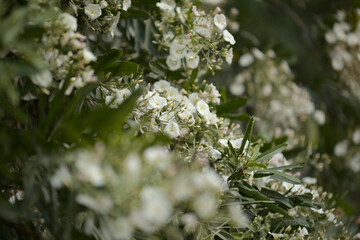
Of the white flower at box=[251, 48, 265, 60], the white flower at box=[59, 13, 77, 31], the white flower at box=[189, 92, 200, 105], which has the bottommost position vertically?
the white flower at box=[251, 48, 265, 60]

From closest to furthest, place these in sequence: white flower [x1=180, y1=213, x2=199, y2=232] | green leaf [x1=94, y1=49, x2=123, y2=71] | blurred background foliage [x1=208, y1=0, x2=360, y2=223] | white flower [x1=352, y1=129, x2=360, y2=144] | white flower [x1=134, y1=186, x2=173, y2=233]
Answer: white flower [x1=134, y1=186, x2=173, y2=233], white flower [x1=180, y1=213, x2=199, y2=232], green leaf [x1=94, y1=49, x2=123, y2=71], blurred background foliage [x1=208, y1=0, x2=360, y2=223], white flower [x1=352, y1=129, x2=360, y2=144]

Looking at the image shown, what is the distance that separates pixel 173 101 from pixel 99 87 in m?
0.19

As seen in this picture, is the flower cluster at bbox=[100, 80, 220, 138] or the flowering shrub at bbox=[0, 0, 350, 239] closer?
the flowering shrub at bbox=[0, 0, 350, 239]

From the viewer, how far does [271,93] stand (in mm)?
2035

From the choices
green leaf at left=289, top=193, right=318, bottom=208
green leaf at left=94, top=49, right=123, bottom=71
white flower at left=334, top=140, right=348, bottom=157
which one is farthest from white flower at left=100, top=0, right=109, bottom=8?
white flower at left=334, top=140, right=348, bottom=157

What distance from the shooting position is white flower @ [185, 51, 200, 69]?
110 centimetres

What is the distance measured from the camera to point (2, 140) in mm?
679

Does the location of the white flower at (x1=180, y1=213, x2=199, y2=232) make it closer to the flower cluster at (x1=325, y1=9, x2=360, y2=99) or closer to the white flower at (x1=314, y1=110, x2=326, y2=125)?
the white flower at (x1=314, y1=110, x2=326, y2=125)

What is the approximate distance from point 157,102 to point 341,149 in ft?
4.32

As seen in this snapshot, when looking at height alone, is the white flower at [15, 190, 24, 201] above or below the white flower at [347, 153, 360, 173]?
above

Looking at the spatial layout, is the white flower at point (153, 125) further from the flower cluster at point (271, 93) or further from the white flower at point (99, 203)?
the flower cluster at point (271, 93)

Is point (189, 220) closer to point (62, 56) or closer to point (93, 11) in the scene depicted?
point (62, 56)

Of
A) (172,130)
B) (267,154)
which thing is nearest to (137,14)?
(172,130)

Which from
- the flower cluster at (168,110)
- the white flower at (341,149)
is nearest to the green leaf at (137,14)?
the flower cluster at (168,110)
